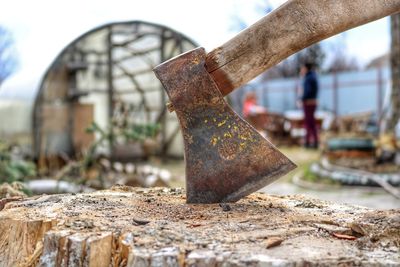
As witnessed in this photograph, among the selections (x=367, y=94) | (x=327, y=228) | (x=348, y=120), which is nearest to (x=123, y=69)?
(x=348, y=120)

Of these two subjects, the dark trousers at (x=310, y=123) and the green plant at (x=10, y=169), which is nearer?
the green plant at (x=10, y=169)

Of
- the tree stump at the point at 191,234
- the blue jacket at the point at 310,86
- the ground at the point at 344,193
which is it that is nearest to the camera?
the tree stump at the point at 191,234

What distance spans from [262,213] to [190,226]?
396 mm

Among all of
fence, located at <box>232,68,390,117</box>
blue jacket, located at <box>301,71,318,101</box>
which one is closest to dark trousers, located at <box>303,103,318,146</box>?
blue jacket, located at <box>301,71,318,101</box>

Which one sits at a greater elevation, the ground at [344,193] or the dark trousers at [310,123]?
the dark trousers at [310,123]

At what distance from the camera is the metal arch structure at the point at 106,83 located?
33.9 ft

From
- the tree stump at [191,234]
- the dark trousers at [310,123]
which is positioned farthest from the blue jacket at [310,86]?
the tree stump at [191,234]

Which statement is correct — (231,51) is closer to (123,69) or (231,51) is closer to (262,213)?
(262,213)

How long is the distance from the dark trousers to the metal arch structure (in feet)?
10.4

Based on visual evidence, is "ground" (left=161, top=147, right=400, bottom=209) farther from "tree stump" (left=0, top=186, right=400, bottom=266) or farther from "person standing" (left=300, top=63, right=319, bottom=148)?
"tree stump" (left=0, top=186, right=400, bottom=266)

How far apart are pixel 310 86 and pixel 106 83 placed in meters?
4.71

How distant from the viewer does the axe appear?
2.30m

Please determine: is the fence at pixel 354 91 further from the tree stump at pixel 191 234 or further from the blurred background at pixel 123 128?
the tree stump at pixel 191 234

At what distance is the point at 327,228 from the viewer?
2.06 meters
